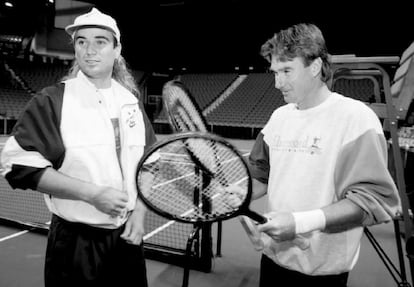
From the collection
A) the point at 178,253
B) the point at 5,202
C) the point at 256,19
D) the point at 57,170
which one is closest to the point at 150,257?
the point at 178,253

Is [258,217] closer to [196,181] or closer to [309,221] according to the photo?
[309,221]

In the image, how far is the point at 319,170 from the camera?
4.31 feet

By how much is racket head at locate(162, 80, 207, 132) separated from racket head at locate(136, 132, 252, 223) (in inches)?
8.7

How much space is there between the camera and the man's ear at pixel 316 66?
136 cm

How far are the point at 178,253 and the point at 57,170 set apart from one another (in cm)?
221

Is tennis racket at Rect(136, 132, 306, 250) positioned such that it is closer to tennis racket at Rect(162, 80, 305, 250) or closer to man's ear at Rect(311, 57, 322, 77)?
tennis racket at Rect(162, 80, 305, 250)

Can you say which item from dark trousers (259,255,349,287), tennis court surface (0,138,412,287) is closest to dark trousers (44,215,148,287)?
dark trousers (259,255,349,287)

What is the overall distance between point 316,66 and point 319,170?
45 centimetres

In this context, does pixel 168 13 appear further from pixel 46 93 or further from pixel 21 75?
pixel 46 93

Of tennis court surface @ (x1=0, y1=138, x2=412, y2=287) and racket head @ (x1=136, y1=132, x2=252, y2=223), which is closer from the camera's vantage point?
racket head @ (x1=136, y1=132, x2=252, y2=223)

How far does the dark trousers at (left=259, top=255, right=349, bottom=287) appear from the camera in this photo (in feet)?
4.62

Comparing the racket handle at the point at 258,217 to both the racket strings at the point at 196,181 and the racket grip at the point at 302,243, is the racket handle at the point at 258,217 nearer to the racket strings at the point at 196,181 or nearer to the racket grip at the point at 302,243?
the racket strings at the point at 196,181

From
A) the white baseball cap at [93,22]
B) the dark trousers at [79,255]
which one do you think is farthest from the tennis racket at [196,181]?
the white baseball cap at [93,22]

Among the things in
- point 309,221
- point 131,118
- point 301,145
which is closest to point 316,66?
point 301,145
